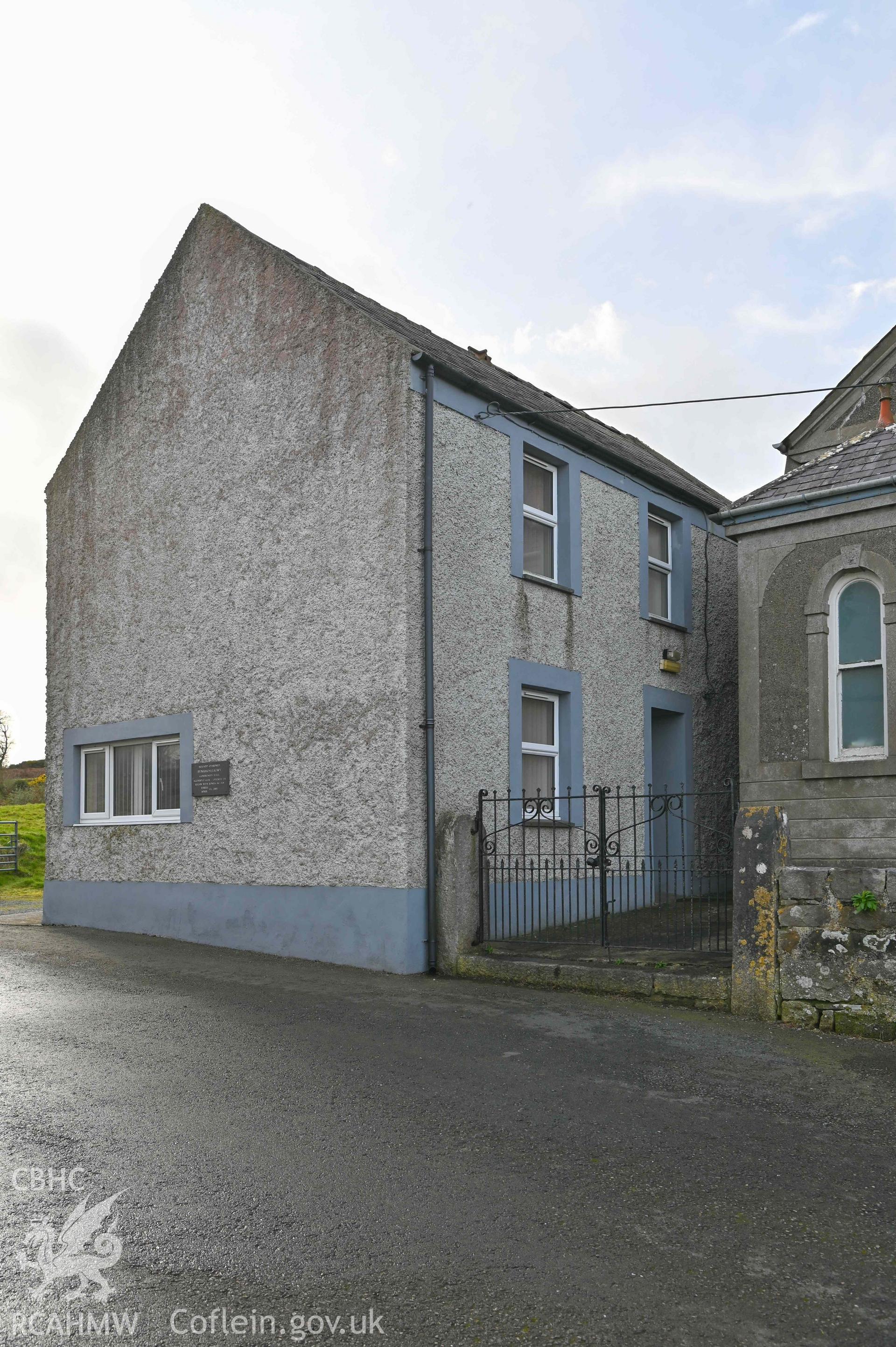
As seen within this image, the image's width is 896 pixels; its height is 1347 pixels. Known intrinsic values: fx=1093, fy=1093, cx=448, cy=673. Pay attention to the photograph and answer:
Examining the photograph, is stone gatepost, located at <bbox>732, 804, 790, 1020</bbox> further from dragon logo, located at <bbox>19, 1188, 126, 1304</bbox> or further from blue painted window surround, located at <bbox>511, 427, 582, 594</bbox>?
blue painted window surround, located at <bbox>511, 427, 582, 594</bbox>

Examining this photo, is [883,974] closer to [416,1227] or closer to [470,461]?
[416,1227]

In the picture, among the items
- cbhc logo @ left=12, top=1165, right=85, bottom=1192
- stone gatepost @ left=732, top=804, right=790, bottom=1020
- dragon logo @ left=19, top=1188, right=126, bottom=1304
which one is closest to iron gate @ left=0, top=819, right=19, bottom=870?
stone gatepost @ left=732, top=804, right=790, bottom=1020

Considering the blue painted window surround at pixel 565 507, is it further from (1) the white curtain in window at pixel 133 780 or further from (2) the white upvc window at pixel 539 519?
(1) the white curtain in window at pixel 133 780

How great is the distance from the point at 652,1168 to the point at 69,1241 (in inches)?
95.3

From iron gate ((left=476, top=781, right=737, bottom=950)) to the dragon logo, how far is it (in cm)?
526

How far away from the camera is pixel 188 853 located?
12.5 meters

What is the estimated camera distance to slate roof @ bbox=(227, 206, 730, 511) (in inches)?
460

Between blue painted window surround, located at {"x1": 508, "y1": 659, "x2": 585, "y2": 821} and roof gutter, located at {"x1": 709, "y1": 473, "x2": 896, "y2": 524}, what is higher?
roof gutter, located at {"x1": 709, "y1": 473, "x2": 896, "y2": 524}

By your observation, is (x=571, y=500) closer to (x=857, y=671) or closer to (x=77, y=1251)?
(x=857, y=671)

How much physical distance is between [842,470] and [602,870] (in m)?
5.37

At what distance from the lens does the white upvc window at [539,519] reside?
12664 millimetres

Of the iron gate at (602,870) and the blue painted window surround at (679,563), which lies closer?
the iron gate at (602,870)

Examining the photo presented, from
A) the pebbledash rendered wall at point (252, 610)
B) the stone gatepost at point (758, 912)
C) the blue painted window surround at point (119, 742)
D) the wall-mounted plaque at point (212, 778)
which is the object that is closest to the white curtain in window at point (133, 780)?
the blue painted window surround at point (119, 742)

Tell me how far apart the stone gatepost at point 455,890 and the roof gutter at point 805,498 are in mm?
4480
